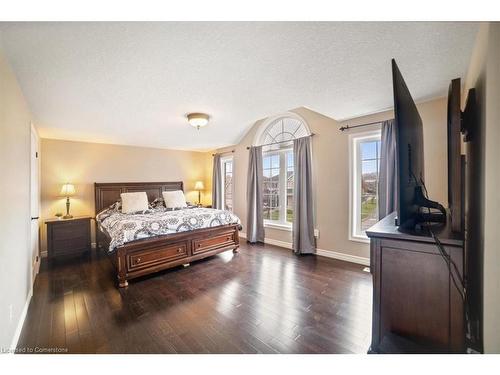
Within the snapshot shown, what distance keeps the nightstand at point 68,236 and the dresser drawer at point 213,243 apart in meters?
2.14

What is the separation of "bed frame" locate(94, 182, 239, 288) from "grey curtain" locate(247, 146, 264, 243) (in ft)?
2.15

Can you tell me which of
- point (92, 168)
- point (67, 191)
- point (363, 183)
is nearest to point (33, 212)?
point (67, 191)

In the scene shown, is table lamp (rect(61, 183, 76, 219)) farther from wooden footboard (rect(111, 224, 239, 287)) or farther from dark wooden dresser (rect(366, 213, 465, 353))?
dark wooden dresser (rect(366, 213, 465, 353))

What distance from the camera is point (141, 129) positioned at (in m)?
3.74

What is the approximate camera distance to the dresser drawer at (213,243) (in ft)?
10.9

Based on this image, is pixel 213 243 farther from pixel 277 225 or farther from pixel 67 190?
pixel 67 190

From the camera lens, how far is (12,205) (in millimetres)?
1650

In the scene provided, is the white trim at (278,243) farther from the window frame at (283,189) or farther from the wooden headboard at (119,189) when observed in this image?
the wooden headboard at (119,189)

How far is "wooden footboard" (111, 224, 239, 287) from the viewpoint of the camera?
264 centimetres

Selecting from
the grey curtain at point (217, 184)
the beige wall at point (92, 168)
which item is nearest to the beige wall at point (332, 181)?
the grey curtain at point (217, 184)

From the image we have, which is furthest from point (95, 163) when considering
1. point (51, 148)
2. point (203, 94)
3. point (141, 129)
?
point (203, 94)

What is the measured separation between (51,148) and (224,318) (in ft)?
14.4

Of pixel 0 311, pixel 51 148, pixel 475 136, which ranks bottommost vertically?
pixel 0 311
